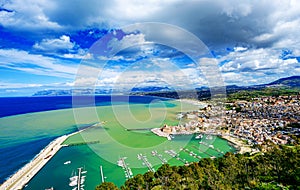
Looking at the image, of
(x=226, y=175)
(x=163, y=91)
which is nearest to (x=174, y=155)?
Result: (x=226, y=175)

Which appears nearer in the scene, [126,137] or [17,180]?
[17,180]

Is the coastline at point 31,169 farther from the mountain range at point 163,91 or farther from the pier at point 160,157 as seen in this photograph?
the pier at point 160,157

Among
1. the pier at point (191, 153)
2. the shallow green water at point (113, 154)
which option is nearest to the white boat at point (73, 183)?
the shallow green water at point (113, 154)

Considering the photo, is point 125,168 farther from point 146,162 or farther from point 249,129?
point 249,129

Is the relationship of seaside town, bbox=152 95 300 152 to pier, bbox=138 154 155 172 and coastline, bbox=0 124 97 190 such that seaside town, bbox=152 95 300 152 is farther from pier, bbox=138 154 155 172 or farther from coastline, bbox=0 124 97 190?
coastline, bbox=0 124 97 190

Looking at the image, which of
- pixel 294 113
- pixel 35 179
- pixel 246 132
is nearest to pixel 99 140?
pixel 35 179

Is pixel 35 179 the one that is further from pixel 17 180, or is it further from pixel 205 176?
pixel 205 176
